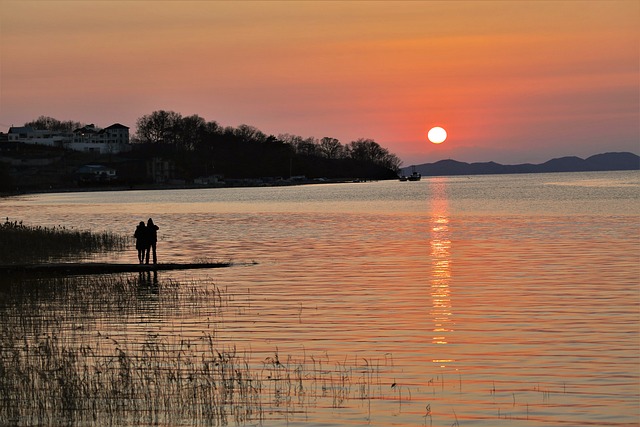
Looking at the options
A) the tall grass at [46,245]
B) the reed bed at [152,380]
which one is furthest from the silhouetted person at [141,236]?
the reed bed at [152,380]

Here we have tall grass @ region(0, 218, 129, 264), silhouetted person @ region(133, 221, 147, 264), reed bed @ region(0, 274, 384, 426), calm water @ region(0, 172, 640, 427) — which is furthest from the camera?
tall grass @ region(0, 218, 129, 264)

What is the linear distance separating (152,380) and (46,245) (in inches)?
1744

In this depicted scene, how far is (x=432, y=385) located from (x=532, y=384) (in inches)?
92.5

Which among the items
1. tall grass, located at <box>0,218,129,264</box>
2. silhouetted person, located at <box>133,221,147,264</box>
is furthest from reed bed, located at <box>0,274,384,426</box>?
tall grass, located at <box>0,218,129,264</box>

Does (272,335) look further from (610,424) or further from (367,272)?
(367,272)

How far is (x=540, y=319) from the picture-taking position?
33.9 metres

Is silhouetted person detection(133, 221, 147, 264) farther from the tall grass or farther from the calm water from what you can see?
the tall grass

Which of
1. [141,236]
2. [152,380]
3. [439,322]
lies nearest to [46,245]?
[141,236]

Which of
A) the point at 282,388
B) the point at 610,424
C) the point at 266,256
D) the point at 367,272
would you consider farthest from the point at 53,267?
the point at 610,424

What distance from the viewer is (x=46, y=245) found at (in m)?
65.1

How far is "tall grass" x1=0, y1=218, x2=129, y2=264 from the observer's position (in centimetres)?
5897

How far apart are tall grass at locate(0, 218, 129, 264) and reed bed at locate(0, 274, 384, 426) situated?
26.2 metres

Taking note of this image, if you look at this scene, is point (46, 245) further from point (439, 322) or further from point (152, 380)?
point (152, 380)

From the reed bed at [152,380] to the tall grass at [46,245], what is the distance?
1033 inches
